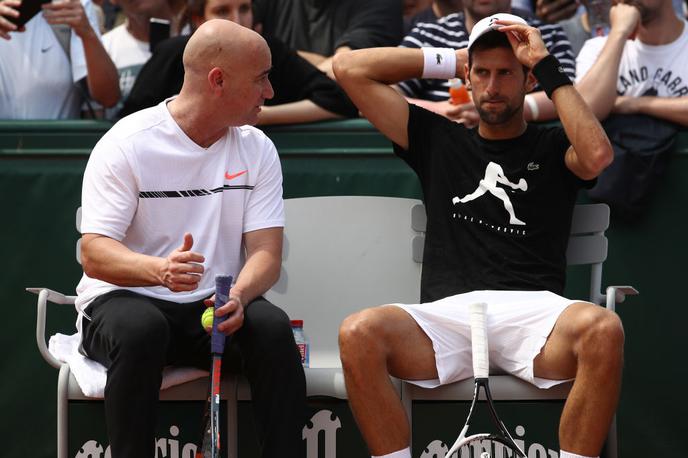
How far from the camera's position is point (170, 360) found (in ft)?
12.0

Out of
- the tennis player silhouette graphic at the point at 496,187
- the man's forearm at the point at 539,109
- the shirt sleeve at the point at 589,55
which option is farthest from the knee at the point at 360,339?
the shirt sleeve at the point at 589,55

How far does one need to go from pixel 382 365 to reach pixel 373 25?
2354mm

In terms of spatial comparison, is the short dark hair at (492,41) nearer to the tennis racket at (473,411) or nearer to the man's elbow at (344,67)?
the man's elbow at (344,67)

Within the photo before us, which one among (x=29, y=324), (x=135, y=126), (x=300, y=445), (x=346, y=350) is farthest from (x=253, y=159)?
(x=29, y=324)

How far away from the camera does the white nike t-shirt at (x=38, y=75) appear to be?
17.4 ft

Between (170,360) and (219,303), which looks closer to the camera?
(219,303)

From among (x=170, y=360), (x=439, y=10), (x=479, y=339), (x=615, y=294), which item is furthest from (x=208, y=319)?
(x=439, y=10)

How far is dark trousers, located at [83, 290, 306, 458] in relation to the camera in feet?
11.2

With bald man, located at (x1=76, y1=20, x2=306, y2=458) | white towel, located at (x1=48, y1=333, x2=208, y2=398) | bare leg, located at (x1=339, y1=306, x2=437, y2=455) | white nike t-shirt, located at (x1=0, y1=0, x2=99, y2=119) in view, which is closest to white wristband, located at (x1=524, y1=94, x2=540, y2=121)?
bald man, located at (x1=76, y1=20, x2=306, y2=458)

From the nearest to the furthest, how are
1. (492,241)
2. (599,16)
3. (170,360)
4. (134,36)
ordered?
(170,360) → (492,241) → (599,16) → (134,36)

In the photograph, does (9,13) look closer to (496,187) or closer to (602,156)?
(496,187)

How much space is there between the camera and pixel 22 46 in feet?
17.5

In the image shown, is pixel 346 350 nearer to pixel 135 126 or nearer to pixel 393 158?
pixel 135 126

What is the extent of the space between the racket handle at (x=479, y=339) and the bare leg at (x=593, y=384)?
0.28 m
